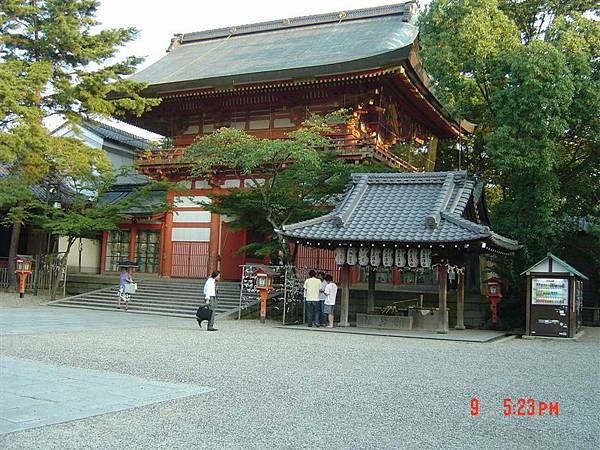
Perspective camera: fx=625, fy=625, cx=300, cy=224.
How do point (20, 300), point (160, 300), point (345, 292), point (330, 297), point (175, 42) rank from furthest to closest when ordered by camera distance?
1. point (175, 42)
2. point (20, 300)
3. point (160, 300)
4. point (330, 297)
5. point (345, 292)

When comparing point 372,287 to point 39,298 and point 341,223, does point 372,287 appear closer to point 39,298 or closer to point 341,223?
point 341,223

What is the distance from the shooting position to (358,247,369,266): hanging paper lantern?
16.0 meters

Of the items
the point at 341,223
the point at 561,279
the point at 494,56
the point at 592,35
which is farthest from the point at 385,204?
the point at 592,35

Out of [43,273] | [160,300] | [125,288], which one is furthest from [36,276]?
[160,300]

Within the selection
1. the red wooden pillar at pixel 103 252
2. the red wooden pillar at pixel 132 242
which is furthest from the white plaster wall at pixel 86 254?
the red wooden pillar at pixel 132 242

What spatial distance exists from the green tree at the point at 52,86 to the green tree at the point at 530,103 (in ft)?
37.1

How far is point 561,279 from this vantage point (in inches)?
611

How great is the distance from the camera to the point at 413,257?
15.5 m

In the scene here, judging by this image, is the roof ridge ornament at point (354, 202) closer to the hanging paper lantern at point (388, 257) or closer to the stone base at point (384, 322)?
the hanging paper lantern at point (388, 257)

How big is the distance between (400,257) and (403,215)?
114 centimetres

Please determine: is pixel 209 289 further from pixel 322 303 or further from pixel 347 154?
pixel 347 154

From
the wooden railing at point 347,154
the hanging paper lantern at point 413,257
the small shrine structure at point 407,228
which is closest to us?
the small shrine structure at point 407,228

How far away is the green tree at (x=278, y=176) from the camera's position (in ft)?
60.7

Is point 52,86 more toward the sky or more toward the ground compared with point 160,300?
more toward the sky
